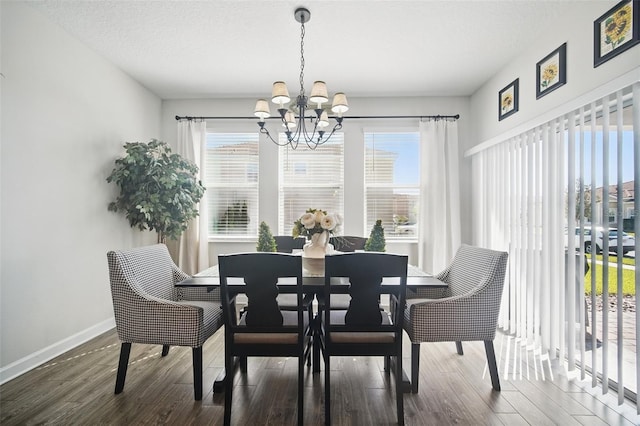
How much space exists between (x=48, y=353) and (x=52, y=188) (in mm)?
Result: 1313

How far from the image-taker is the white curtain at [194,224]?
4.05 metres

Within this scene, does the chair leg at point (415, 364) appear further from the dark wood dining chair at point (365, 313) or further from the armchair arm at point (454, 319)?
the dark wood dining chair at point (365, 313)

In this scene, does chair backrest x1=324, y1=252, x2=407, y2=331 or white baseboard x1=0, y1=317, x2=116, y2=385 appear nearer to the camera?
chair backrest x1=324, y1=252, x2=407, y2=331

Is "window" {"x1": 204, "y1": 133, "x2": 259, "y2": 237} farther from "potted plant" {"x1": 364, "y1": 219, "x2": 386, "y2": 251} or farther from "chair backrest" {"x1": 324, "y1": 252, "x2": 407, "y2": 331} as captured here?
"chair backrest" {"x1": 324, "y1": 252, "x2": 407, "y2": 331}

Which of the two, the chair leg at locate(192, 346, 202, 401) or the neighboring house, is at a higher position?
the neighboring house

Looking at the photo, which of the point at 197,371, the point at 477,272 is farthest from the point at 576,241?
the point at 197,371

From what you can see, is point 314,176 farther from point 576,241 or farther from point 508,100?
point 576,241

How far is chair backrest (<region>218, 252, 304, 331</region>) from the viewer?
5.51ft

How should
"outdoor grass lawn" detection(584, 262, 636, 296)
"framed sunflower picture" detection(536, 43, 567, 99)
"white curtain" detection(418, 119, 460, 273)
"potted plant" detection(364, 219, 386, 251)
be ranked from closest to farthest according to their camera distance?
1. "outdoor grass lawn" detection(584, 262, 636, 296)
2. "framed sunflower picture" detection(536, 43, 567, 99)
3. "potted plant" detection(364, 219, 386, 251)
4. "white curtain" detection(418, 119, 460, 273)

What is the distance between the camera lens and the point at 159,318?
1.99 m

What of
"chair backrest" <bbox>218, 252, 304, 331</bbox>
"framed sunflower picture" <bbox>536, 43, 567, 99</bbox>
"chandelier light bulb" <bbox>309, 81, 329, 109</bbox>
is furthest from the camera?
"framed sunflower picture" <bbox>536, 43, 567, 99</bbox>

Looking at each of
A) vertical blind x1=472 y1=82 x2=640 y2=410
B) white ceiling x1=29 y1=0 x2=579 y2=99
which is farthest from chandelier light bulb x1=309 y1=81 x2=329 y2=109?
vertical blind x1=472 y1=82 x2=640 y2=410

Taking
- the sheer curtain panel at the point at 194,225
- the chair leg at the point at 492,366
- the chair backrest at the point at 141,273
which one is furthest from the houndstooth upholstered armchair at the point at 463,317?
the sheer curtain panel at the point at 194,225

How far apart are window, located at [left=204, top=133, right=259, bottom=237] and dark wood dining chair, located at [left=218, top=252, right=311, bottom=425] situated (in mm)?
2484
